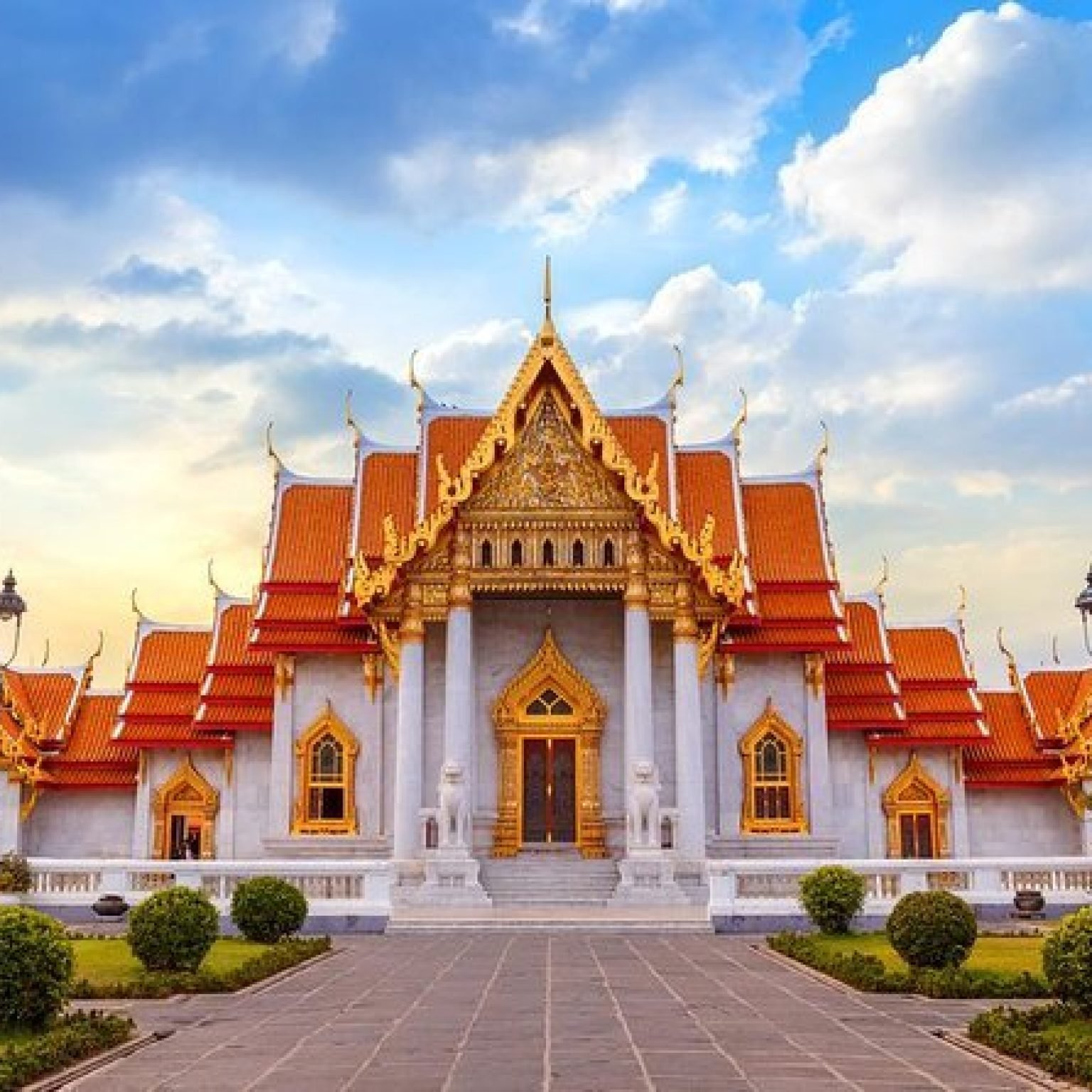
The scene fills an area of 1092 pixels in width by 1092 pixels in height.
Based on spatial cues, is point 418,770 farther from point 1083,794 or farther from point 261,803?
point 1083,794

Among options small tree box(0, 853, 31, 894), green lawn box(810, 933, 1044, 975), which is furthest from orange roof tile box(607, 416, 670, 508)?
small tree box(0, 853, 31, 894)

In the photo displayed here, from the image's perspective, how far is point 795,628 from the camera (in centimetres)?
3206

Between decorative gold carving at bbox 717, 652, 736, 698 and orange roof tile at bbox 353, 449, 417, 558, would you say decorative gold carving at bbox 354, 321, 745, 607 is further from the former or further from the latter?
orange roof tile at bbox 353, 449, 417, 558

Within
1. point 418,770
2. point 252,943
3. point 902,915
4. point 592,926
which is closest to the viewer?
point 902,915

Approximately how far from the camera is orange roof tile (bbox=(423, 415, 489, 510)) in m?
34.0

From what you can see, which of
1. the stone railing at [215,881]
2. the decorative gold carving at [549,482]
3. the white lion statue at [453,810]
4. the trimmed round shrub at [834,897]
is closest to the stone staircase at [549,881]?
the white lion statue at [453,810]

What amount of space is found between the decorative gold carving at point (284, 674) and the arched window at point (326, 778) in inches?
34.3

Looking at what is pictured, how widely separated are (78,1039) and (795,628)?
22521mm

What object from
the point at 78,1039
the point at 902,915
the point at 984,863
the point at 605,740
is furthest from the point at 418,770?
the point at 78,1039

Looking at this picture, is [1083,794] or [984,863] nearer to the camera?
[984,863]

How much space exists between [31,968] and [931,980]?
8337 millimetres

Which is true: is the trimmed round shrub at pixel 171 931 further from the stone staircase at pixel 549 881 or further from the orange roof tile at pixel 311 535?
the orange roof tile at pixel 311 535

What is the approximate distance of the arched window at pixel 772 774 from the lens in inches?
1224

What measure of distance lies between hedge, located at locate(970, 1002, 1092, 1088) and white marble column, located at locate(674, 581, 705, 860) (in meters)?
15.0
